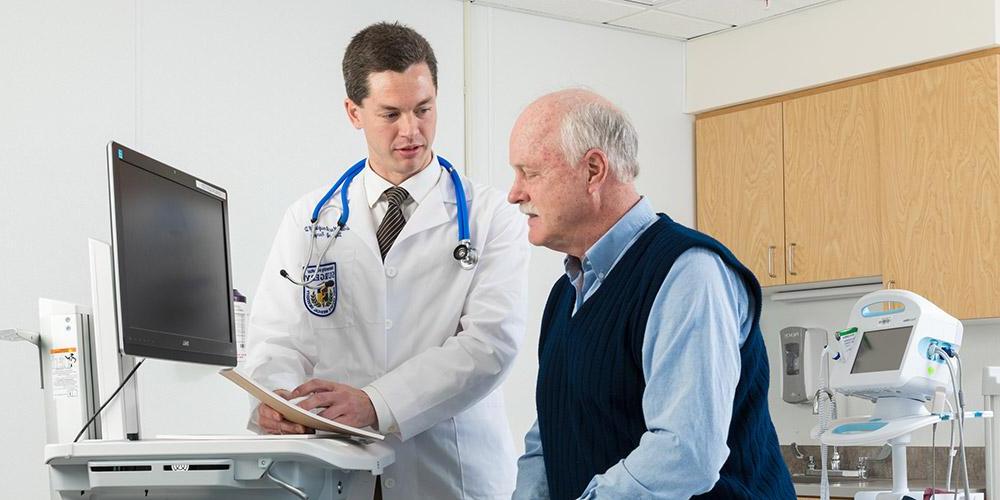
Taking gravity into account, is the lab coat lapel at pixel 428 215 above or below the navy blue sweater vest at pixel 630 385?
above

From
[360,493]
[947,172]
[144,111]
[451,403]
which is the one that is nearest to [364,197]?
[451,403]

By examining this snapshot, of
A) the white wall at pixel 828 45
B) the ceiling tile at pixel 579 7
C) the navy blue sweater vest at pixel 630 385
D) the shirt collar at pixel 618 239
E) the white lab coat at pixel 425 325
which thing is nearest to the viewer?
the navy blue sweater vest at pixel 630 385

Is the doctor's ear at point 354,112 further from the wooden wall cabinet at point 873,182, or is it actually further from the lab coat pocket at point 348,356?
the wooden wall cabinet at point 873,182

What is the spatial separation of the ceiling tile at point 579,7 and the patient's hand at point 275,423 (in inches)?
114

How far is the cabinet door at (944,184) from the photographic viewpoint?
167 inches

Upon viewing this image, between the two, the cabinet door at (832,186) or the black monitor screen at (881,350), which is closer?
the black monitor screen at (881,350)

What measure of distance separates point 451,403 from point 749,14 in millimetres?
3122

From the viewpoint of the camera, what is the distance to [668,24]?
16.4 feet

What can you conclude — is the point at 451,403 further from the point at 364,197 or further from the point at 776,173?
the point at 776,173

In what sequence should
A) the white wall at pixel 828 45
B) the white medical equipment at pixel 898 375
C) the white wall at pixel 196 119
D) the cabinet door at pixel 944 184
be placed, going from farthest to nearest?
the white wall at pixel 828 45, the cabinet door at pixel 944 184, the white wall at pixel 196 119, the white medical equipment at pixel 898 375

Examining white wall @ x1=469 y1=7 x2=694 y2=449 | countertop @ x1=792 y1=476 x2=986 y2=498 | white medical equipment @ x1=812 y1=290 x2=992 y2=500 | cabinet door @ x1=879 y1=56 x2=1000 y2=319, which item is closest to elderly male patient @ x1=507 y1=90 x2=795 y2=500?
white medical equipment @ x1=812 y1=290 x2=992 y2=500

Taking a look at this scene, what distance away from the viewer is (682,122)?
5.25m

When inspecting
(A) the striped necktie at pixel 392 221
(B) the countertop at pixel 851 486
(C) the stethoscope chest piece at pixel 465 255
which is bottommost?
(B) the countertop at pixel 851 486

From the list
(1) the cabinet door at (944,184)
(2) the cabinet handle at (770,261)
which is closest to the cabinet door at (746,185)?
(2) the cabinet handle at (770,261)
